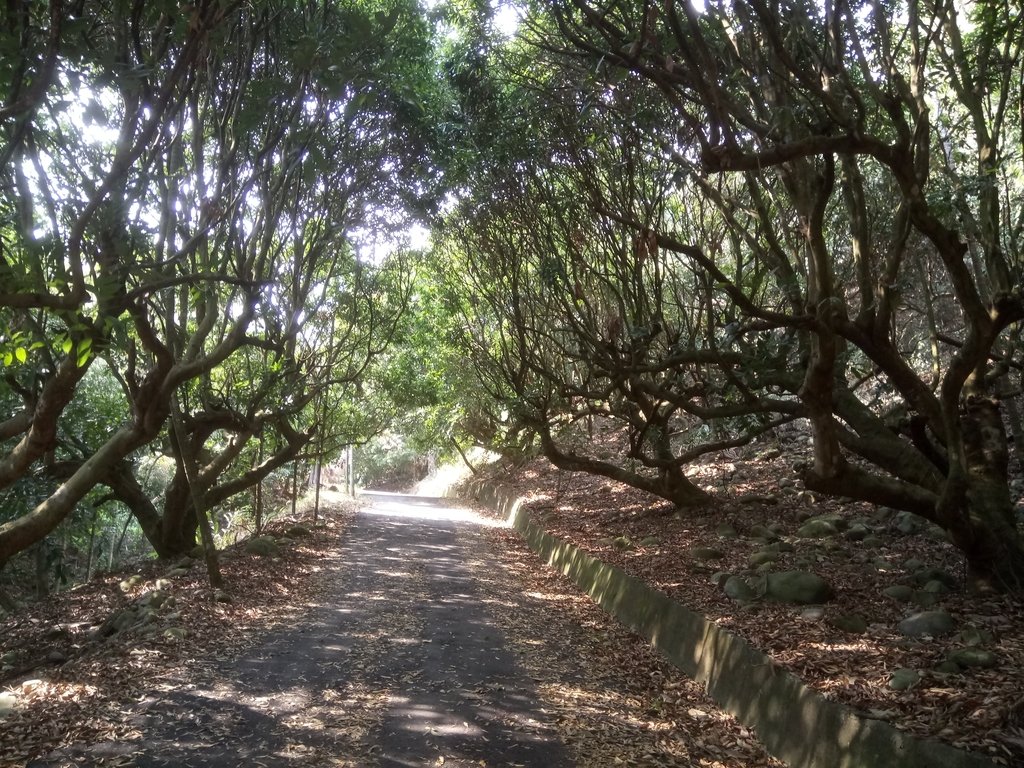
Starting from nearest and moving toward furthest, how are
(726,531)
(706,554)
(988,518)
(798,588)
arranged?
(988,518)
(798,588)
(706,554)
(726,531)

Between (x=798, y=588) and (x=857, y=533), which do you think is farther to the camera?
(x=857, y=533)

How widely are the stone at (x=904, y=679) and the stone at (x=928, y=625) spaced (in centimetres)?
105

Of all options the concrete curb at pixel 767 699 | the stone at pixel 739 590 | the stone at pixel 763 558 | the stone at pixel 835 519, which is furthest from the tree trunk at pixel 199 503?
the stone at pixel 835 519

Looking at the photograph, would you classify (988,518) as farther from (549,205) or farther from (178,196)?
(178,196)

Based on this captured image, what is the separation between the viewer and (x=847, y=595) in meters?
7.92

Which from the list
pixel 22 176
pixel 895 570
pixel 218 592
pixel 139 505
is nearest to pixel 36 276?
pixel 22 176

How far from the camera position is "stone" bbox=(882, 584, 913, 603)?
7570mm

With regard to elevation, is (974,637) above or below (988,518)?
below

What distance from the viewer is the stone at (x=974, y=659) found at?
5441 mm

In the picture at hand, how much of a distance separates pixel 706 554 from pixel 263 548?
797 cm

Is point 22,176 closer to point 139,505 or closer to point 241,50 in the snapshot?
point 241,50

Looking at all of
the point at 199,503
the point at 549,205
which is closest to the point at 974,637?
the point at 549,205

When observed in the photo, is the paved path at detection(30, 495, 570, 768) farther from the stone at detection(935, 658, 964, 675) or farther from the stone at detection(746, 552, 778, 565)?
the stone at detection(746, 552, 778, 565)

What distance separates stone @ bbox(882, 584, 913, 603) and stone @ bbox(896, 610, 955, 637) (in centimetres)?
85
